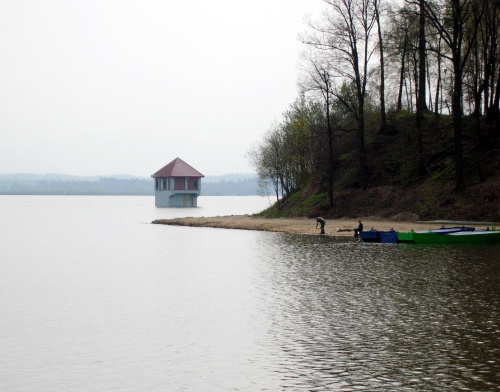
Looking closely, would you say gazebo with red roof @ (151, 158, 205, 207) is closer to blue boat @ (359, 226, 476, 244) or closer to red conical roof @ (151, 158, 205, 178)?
red conical roof @ (151, 158, 205, 178)

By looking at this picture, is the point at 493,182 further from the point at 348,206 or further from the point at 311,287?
the point at 311,287

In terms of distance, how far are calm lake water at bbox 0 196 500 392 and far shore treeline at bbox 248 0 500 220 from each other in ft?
66.2

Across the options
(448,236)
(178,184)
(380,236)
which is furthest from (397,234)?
(178,184)

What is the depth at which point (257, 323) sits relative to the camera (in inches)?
653

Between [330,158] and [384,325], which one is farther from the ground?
[330,158]

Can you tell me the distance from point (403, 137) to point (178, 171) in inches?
3245

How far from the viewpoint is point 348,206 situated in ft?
187

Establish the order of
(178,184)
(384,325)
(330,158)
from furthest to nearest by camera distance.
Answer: (178,184) < (330,158) < (384,325)

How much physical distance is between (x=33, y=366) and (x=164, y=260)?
66.2 feet

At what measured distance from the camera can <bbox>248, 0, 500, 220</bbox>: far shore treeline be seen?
48.7 m

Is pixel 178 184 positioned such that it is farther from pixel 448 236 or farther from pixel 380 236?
pixel 448 236

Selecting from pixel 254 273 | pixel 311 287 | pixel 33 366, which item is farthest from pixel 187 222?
pixel 33 366

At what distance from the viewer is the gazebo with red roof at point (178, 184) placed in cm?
13950

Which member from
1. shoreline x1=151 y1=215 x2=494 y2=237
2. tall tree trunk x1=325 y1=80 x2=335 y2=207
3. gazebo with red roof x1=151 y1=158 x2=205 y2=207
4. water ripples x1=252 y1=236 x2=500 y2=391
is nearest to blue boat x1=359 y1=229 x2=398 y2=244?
shoreline x1=151 y1=215 x2=494 y2=237
